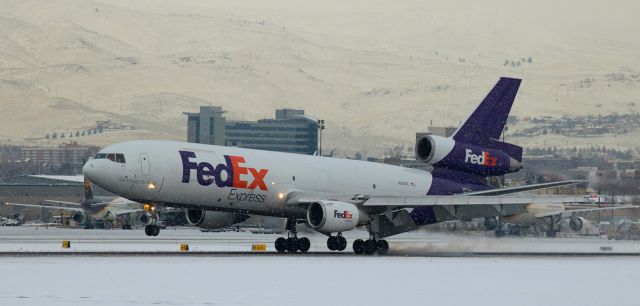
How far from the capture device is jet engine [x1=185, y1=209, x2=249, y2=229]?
74.2 metres

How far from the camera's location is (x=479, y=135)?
7981 centimetres

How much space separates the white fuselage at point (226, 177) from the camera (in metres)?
67.6

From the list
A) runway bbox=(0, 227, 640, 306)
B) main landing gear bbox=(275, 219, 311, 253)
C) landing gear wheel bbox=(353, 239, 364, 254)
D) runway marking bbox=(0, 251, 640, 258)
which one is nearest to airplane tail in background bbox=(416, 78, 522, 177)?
runway bbox=(0, 227, 640, 306)

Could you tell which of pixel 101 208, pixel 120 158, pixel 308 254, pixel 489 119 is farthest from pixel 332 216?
pixel 101 208

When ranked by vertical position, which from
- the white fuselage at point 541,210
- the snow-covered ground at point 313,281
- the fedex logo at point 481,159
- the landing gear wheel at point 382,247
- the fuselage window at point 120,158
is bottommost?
→ the snow-covered ground at point 313,281

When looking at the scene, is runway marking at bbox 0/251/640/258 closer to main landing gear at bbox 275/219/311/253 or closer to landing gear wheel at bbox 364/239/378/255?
landing gear wheel at bbox 364/239/378/255

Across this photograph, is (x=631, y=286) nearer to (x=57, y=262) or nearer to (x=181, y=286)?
(x=181, y=286)

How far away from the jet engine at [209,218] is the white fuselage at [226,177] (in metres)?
2.95

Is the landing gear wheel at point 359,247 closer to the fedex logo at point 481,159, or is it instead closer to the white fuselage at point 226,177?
the white fuselage at point 226,177

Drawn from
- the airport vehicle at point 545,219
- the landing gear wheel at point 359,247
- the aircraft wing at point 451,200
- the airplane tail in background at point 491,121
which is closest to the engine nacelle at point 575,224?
the airport vehicle at point 545,219

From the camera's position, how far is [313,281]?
51000 millimetres

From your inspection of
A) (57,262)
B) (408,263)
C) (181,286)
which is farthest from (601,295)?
(57,262)

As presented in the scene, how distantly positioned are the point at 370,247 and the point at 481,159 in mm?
11282

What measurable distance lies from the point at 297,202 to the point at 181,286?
25.6 metres
